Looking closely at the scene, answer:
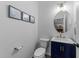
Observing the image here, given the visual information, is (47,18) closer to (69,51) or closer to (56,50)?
(56,50)

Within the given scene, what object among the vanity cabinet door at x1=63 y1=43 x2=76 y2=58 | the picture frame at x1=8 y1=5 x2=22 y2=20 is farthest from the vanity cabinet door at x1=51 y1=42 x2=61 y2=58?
the picture frame at x1=8 y1=5 x2=22 y2=20

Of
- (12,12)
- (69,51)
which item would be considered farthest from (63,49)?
(12,12)

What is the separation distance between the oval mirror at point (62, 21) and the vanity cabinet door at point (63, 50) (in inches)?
31.4

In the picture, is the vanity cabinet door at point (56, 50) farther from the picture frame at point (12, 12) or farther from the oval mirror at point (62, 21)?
the picture frame at point (12, 12)

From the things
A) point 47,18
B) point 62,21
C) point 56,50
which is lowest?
point 56,50

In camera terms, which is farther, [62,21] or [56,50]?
[62,21]

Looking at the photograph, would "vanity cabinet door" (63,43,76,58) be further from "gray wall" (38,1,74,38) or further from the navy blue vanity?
"gray wall" (38,1,74,38)

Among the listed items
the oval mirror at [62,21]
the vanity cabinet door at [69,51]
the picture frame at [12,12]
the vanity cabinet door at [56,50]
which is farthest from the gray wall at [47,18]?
the picture frame at [12,12]

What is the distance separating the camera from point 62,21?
2.90 meters

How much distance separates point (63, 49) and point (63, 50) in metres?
0.03

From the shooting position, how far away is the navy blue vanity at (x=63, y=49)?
2.11 meters

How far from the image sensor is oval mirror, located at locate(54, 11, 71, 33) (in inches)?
113

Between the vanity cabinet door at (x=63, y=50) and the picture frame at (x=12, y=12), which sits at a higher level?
the picture frame at (x=12, y=12)

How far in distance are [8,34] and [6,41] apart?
124 mm
